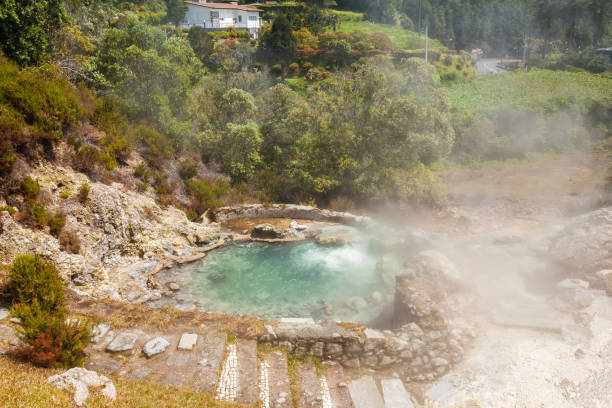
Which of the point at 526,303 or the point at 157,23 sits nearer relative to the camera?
the point at 526,303

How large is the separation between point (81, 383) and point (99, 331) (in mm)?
2539

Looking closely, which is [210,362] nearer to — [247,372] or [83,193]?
[247,372]

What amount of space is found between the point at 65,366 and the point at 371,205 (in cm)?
1642

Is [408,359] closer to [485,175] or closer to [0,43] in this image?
[0,43]

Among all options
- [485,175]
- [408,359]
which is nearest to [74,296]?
[408,359]

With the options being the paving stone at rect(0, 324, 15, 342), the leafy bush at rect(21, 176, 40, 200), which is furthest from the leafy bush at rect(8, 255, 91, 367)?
the leafy bush at rect(21, 176, 40, 200)

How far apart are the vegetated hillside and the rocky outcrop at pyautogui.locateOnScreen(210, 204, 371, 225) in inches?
619

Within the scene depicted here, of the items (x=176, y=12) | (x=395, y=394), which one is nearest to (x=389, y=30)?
(x=176, y=12)

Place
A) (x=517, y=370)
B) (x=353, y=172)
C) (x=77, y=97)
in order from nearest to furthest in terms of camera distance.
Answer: (x=517, y=370) → (x=77, y=97) → (x=353, y=172)

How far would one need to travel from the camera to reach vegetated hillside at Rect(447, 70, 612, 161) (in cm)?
2975

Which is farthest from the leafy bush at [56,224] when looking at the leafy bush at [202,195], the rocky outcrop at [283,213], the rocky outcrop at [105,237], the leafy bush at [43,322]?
the rocky outcrop at [283,213]

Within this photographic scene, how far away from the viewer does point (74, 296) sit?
949 cm

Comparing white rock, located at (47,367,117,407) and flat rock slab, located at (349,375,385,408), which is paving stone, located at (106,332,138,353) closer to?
white rock, located at (47,367,117,407)

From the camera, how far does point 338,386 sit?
302 inches
